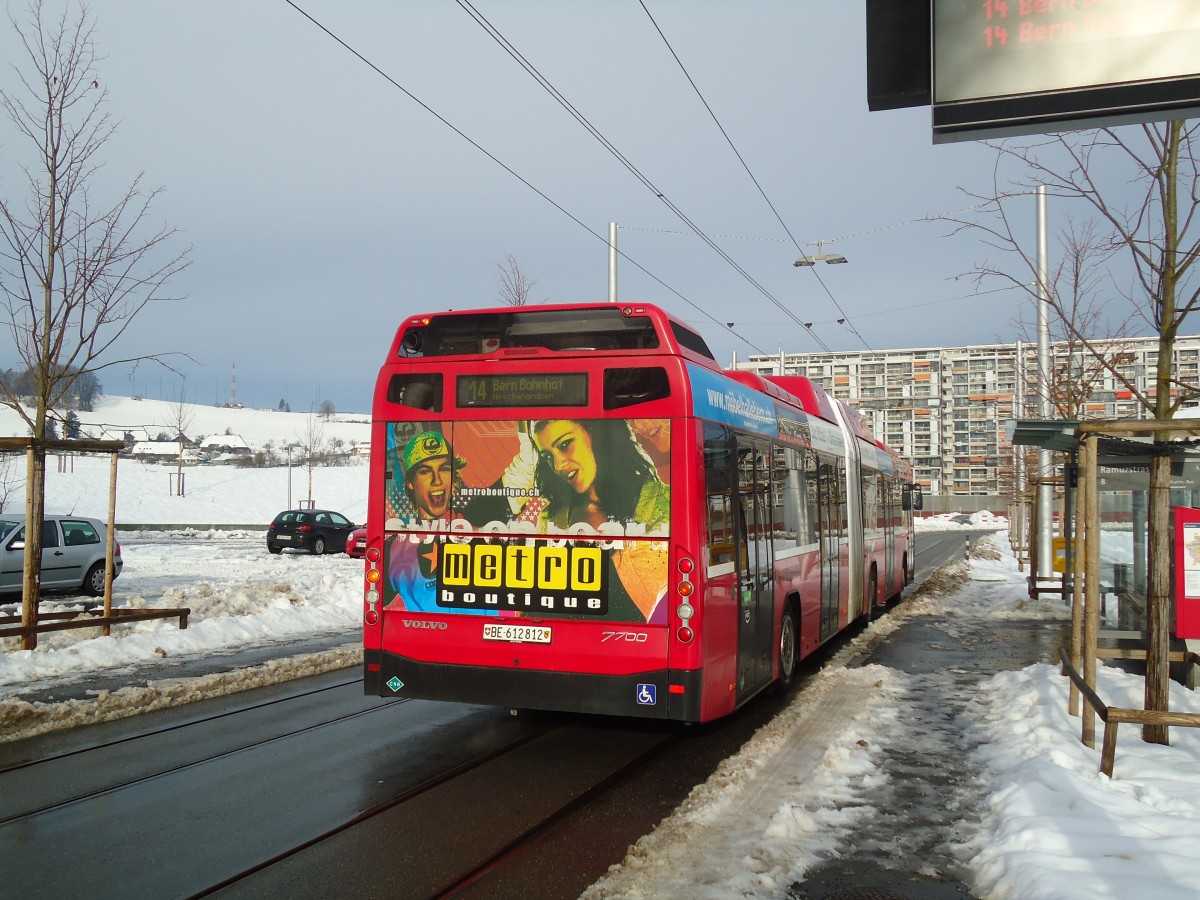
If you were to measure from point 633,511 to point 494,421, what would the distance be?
130 centimetres

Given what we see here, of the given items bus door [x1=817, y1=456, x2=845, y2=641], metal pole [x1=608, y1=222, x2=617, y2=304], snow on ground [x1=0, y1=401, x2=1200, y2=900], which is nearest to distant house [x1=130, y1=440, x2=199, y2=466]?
metal pole [x1=608, y1=222, x2=617, y2=304]

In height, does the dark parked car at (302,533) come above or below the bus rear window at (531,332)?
below

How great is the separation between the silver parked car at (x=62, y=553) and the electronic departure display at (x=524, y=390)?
40.9 ft

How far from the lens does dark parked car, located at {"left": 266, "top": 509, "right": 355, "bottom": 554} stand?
31.6 meters

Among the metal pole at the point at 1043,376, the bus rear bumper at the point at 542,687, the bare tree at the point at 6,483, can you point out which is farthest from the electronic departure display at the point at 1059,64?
the bare tree at the point at 6,483

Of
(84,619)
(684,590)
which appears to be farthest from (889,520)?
(84,619)

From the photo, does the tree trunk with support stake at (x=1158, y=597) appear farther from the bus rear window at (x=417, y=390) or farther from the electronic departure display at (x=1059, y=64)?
the bus rear window at (x=417, y=390)

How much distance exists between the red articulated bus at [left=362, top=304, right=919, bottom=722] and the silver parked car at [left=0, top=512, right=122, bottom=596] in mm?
11999

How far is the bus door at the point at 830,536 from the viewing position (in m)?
11.7

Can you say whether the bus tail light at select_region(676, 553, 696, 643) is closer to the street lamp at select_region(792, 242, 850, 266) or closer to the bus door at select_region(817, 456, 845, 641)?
the bus door at select_region(817, 456, 845, 641)

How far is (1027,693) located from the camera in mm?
9047

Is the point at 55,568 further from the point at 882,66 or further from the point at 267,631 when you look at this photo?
the point at 882,66

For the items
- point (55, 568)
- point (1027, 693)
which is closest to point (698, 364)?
point (1027, 693)

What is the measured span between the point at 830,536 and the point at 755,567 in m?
4.08
